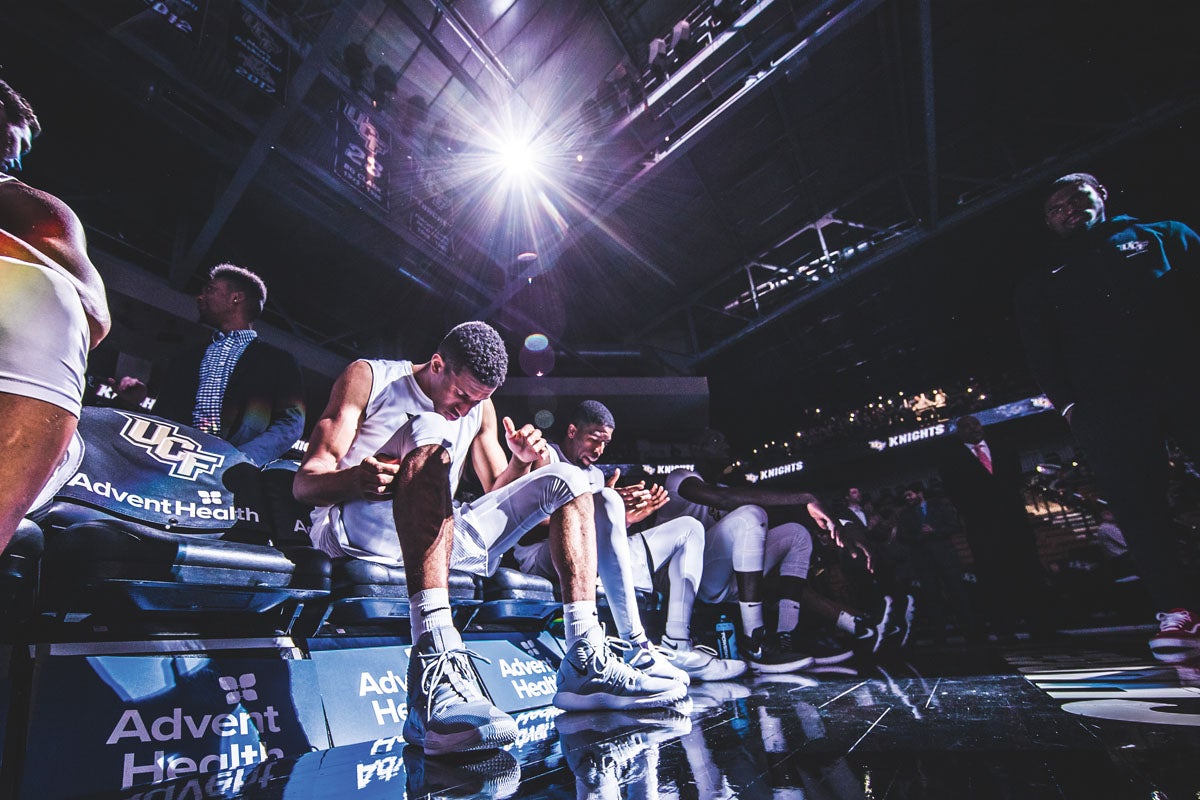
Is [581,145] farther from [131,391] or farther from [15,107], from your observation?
[15,107]

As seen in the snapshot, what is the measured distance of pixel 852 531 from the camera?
10.4ft

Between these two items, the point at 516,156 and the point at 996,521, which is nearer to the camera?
the point at 996,521

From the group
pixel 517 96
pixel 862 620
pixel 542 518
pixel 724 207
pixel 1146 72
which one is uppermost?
pixel 517 96

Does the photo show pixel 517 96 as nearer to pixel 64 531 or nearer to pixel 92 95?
pixel 92 95

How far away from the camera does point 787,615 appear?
3.10 m

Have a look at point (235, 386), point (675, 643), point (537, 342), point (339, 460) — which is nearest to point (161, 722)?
point (339, 460)

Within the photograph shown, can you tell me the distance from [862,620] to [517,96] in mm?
7440

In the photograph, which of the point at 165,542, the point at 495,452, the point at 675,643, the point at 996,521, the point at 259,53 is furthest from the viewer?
the point at 259,53

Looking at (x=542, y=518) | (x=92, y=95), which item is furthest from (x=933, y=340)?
(x=92, y=95)

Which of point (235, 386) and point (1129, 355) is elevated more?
point (235, 386)

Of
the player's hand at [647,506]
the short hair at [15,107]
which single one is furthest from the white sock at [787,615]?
the short hair at [15,107]

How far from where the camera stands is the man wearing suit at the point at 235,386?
91.1 inches

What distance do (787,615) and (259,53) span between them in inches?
267

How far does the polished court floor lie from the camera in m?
0.70
